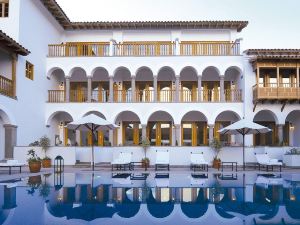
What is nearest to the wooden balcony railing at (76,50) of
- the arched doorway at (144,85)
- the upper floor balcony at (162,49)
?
the upper floor balcony at (162,49)

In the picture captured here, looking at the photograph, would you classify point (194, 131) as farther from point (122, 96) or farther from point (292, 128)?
point (292, 128)

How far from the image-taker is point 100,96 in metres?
24.9

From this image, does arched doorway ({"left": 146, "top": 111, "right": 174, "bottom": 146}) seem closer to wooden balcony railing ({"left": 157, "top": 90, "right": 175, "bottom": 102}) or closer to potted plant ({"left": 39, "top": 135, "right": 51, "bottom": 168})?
wooden balcony railing ({"left": 157, "top": 90, "right": 175, "bottom": 102})

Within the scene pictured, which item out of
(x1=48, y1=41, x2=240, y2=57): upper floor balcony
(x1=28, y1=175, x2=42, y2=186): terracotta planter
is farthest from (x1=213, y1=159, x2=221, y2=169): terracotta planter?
(x1=28, y1=175, x2=42, y2=186): terracotta planter

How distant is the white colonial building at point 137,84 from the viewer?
20.3 metres

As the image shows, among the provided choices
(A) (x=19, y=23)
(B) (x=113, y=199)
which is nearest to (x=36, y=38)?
(A) (x=19, y=23)

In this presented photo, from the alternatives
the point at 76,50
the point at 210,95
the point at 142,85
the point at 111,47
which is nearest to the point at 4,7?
the point at 76,50

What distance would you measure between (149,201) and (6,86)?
12555mm

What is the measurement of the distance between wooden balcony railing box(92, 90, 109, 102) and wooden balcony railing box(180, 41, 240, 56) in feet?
19.4

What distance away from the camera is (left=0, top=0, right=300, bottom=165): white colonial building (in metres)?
20.3

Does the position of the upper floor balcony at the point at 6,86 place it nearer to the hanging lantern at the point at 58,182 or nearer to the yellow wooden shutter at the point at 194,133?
the hanging lantern at the point at 58,182

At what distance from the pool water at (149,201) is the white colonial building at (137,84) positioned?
764 cm

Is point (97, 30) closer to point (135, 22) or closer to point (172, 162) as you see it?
point (135, 22)

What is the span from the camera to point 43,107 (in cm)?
2300
